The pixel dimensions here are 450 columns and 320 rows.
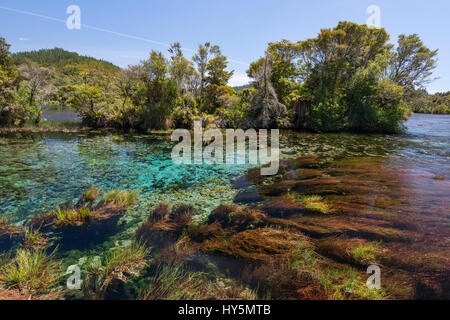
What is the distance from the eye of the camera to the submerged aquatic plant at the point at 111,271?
3.11 metres

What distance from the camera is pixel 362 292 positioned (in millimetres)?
2723

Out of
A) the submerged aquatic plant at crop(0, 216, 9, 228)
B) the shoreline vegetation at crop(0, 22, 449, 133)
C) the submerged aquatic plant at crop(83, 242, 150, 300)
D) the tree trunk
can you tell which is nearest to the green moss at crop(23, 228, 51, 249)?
the submerged aquatic plant at crop(0, 216, 9, 228)

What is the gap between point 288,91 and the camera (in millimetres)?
28266

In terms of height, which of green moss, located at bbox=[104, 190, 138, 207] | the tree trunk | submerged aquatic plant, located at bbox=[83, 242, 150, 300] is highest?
the tree trunk

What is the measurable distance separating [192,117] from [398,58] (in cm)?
3361

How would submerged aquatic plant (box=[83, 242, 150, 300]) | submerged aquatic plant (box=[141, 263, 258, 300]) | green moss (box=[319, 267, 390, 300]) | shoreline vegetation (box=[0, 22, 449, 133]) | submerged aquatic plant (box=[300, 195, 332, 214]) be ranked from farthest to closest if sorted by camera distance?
shoreline vegetation (box=[0, 22, 449, 133]) < submerged aquatic plant (box=[300, 195, 332, 214]) < submerged aquatic plant (box=[83, 242, 150, 300]) < submerged aquatic plant (box=[141, 263, 258, 300]) < green moss (box=[319, 267, 390, 300])

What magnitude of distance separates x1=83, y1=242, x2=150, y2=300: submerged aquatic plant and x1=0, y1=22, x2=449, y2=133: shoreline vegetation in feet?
73.6

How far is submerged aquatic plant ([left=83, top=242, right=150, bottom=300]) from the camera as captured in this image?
122 inches

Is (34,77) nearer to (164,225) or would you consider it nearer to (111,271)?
(164,225)

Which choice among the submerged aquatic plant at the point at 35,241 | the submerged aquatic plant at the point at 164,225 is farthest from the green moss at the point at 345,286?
the submerged aquatic plant at the point at 35,241

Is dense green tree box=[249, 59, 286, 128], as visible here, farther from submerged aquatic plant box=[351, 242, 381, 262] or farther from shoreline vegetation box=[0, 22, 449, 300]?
submerged aquatic plant box=[351, 242, 381, 262]

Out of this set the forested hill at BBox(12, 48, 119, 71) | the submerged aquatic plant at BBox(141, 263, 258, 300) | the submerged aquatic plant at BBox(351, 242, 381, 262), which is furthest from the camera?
the forested hill at BBox(12, 48, 119, 71)

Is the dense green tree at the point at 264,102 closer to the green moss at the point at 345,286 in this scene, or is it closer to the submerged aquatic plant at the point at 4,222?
the green moss at the point at 345,286

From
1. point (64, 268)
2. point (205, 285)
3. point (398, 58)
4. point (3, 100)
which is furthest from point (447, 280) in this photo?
point (398, 58)
